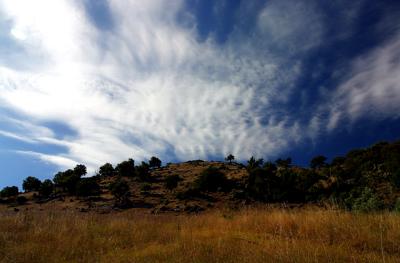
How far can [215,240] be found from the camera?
22.6 feet

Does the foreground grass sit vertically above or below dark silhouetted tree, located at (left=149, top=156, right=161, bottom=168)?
below

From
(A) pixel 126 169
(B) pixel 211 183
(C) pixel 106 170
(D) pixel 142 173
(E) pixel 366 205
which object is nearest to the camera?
(E) pixel 366 205

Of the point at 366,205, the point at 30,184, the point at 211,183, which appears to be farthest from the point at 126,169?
the point at 366,205

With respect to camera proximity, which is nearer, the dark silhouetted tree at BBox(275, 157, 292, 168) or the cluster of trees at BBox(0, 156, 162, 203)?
the cluster of trees at BBox(0, 156, 162, 203)

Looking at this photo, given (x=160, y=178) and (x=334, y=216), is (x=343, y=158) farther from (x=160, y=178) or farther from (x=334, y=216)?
(x=334, y=216)

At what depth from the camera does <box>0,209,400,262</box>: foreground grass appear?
5.37 metres

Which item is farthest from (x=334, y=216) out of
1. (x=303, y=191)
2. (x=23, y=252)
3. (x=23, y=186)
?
(x=23, y=186)

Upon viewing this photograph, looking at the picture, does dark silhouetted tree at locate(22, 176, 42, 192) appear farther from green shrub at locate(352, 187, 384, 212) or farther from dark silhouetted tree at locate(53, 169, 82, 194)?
green shrub at locate(352, 187, 384, 212)

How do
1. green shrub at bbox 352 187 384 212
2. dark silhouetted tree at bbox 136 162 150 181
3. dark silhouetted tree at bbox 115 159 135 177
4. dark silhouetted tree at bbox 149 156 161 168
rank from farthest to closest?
dark silhouetted tree at bbox 149 156 161 168 → dark silhouetted tree at bbox 115 159 135 177 → dark silhouetted tree at bbox 136 162 150 181 → green shrub at bbox 352 187 384 212

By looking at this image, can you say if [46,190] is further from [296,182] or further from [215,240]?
[215,240]

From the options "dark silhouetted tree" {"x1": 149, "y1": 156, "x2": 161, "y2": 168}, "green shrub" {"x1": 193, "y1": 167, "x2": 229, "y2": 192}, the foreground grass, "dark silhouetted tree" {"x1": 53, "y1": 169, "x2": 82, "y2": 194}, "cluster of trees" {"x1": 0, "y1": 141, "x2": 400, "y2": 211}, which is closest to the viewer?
the foreground grass

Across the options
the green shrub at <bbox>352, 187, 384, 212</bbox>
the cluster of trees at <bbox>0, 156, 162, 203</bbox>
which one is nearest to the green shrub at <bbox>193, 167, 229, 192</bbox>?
the cluster of trees at <bbox>0, 156, 162, 203</bbox>

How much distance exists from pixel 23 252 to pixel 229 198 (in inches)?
1301

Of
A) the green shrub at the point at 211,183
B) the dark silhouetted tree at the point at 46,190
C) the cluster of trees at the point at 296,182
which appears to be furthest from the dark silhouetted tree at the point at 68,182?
Result: the green shrub at the point at 211,183
